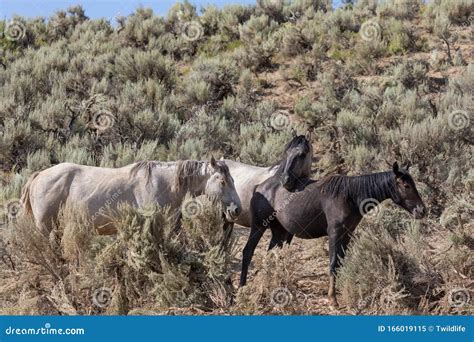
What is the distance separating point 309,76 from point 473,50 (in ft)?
16.0

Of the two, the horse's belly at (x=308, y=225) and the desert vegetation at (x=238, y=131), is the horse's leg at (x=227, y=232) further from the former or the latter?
the horse's belly at (x=308, y=225)

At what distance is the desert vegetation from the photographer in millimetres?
6293

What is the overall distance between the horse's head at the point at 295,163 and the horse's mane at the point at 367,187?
0.54 metres

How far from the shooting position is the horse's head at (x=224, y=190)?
7395 millimetres

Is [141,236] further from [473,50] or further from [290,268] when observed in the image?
[473,50]

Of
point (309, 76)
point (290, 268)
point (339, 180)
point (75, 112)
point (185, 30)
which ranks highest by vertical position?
point (185, 30)

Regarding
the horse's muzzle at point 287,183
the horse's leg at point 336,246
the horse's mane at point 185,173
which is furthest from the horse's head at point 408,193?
the horse's mane at point 185,173

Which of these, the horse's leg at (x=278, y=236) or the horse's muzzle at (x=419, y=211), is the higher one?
the horse's muzzle at (x=419, y=211)

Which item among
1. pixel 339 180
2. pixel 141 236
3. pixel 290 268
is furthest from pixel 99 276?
pixel 339 180

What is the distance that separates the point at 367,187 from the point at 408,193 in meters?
0.44

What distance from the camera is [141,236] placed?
248 inches

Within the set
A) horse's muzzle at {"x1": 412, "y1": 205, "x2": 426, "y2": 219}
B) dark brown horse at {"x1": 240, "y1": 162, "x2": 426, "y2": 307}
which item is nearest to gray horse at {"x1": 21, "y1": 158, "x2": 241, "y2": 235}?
dark brown horse at {"x1": 240, "y1": 162, "x2": 426, "y2": 307}

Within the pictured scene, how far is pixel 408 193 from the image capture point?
22.2 feet

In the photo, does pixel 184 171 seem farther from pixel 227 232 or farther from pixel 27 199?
pixel 27 199
